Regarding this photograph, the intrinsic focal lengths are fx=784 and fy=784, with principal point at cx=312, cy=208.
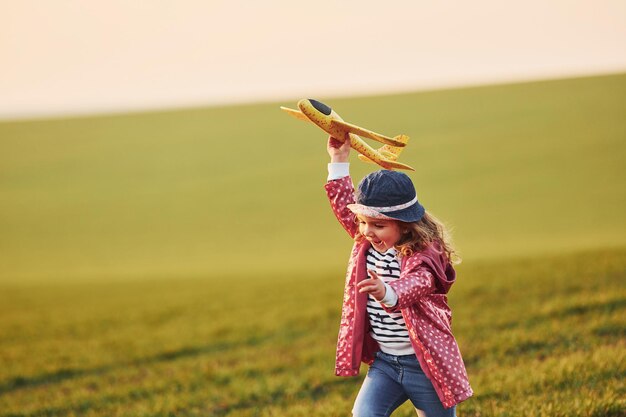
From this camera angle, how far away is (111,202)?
108 feet

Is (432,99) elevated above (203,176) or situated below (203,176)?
above

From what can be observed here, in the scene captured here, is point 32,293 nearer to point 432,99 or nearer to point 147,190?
point 147,190

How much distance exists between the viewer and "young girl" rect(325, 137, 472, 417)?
13.9ft

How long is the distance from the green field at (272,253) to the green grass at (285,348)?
48mm

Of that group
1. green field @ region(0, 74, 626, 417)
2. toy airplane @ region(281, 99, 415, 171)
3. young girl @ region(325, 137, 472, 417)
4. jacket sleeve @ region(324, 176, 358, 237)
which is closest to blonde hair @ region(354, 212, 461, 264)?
young girl @ region(325, 137, 472, 417)

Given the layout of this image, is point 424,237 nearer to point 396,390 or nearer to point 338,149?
point 338,149

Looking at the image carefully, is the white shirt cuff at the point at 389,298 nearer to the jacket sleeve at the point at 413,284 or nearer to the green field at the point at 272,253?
the jacket sleeve at the point at 413,284

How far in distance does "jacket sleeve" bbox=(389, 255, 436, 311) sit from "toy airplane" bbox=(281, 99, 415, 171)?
57 centimetres

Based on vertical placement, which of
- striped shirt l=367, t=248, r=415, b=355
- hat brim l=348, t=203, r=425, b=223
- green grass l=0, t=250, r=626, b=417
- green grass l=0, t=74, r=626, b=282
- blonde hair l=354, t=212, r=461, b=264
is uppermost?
hat brim l=348, t=203, r=425, b=223

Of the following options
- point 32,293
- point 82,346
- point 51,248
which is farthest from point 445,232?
point 51,248

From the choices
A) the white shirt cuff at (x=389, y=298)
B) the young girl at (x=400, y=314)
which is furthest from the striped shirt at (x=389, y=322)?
the white shirt cuff at (x=389, y=298)

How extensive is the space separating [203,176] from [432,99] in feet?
41.8

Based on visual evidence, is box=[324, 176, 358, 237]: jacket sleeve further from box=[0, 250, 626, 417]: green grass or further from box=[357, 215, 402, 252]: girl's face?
box=[0, 250, 626, 417]: green grass

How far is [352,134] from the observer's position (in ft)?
15.4
